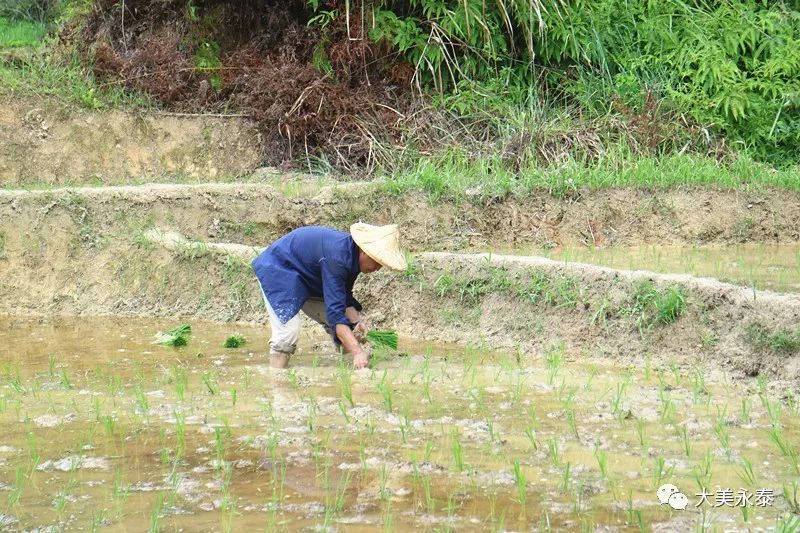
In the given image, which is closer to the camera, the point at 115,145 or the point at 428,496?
the point at 428,496

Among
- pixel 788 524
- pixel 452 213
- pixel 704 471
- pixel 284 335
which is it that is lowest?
pixel 452 213

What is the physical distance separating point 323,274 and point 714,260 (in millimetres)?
3351

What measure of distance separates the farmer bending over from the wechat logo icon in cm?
196

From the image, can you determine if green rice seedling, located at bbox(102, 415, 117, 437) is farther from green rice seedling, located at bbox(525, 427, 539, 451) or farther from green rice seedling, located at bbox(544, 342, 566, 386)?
green rice seedling, located at bbox(544, 342, 566, 386)

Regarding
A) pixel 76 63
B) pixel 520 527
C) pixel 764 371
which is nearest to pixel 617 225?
pixel 764 371

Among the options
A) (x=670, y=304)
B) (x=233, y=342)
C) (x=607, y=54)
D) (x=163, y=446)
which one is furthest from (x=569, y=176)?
(x=163, y=446)

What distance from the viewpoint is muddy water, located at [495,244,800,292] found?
640 centimetres

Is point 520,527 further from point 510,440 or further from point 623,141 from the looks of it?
point 623,141

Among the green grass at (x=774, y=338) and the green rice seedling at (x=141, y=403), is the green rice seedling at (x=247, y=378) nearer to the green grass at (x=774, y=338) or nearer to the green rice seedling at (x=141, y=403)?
the green rice seedling at (x=141, y=403)

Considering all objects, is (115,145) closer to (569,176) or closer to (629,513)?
(569,176)

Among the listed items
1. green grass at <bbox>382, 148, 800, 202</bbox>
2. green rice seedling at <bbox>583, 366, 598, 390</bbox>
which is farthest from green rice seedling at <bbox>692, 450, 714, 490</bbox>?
green grass at <bbox>382, 148, 800, 202</bbox>

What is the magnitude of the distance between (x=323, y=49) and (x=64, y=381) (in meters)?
6.31

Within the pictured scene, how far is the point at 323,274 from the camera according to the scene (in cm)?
543

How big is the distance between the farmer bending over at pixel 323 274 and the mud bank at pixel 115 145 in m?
5.57
